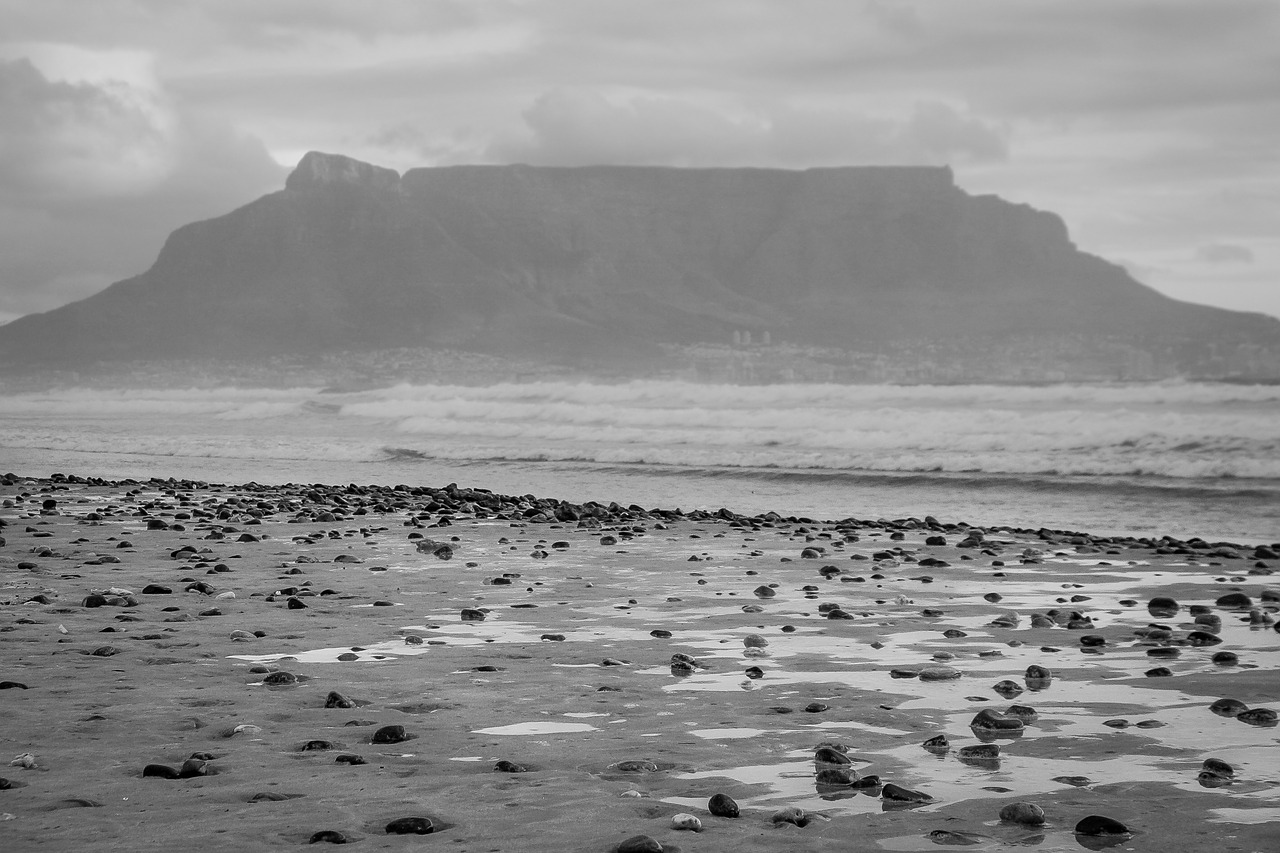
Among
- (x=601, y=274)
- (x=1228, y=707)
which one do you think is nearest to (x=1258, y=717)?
(x=1228, y=707)

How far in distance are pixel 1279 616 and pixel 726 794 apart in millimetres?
5223

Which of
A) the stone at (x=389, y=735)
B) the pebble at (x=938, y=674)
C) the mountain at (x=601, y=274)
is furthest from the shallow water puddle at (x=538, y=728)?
A: the mountain at (x=601, y=274)

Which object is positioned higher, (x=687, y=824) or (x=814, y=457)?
(x=814, y=457)

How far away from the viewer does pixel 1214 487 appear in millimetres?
18172

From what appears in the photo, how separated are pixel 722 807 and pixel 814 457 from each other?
21025 millimetres

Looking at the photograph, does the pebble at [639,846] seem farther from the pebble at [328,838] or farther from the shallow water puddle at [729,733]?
the shallow water puddle at [729,733]

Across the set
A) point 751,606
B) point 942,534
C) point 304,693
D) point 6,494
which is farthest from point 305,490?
point 304,693

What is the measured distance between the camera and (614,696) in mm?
5207

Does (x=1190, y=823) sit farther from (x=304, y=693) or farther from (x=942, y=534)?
(x=942, y=534)

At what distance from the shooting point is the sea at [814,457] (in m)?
17.4

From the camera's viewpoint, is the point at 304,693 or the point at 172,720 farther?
the point at 304,693

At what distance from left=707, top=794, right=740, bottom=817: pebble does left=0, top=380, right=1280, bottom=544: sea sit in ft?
39.0

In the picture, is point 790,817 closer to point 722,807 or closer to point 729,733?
point 722,807

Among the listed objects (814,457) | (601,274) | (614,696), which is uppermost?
(601,274)
